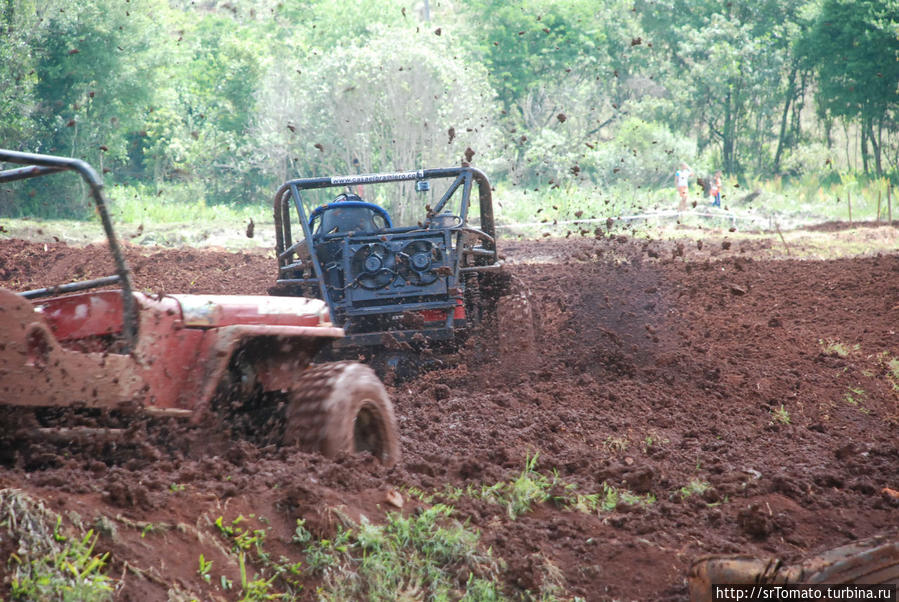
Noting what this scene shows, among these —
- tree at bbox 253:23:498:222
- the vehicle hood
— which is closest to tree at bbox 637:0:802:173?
tree at bbox 253:23:498:222

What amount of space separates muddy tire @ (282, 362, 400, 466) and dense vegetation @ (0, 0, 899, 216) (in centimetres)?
1371

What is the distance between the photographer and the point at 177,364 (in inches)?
163

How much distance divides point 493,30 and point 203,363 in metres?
45.1

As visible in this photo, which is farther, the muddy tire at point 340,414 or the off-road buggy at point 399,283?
the off-road buggy at point 399,283

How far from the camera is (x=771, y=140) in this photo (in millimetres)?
41406

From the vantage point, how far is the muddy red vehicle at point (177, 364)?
3.56 meters

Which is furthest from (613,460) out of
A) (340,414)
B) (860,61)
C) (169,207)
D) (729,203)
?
(860,61)

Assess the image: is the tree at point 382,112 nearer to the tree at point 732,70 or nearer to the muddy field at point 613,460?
the tree at point 732,70

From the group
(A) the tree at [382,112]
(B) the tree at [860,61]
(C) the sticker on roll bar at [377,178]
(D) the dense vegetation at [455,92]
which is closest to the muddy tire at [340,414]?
(C) the sticker on roll bar at [377,178]

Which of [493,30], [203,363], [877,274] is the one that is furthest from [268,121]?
[203,363]

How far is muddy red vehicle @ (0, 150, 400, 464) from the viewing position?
3.56 metres

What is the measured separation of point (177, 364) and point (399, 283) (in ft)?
13.6

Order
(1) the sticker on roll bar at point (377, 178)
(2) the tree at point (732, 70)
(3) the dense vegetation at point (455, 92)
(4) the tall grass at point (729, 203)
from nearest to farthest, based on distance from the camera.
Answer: (1) the sticker on roll bar at point (377, 178) → (4) the tall grass at point (729, 203) → (3) the dense vegetation at point (455, 92) → (2) the tree at point (732, 70)

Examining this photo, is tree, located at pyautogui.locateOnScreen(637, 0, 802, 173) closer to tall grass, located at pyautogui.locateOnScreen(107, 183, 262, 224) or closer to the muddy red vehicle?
tall grass, located at pyautogui.locateOnScreen(107, 183, 262, 224)
